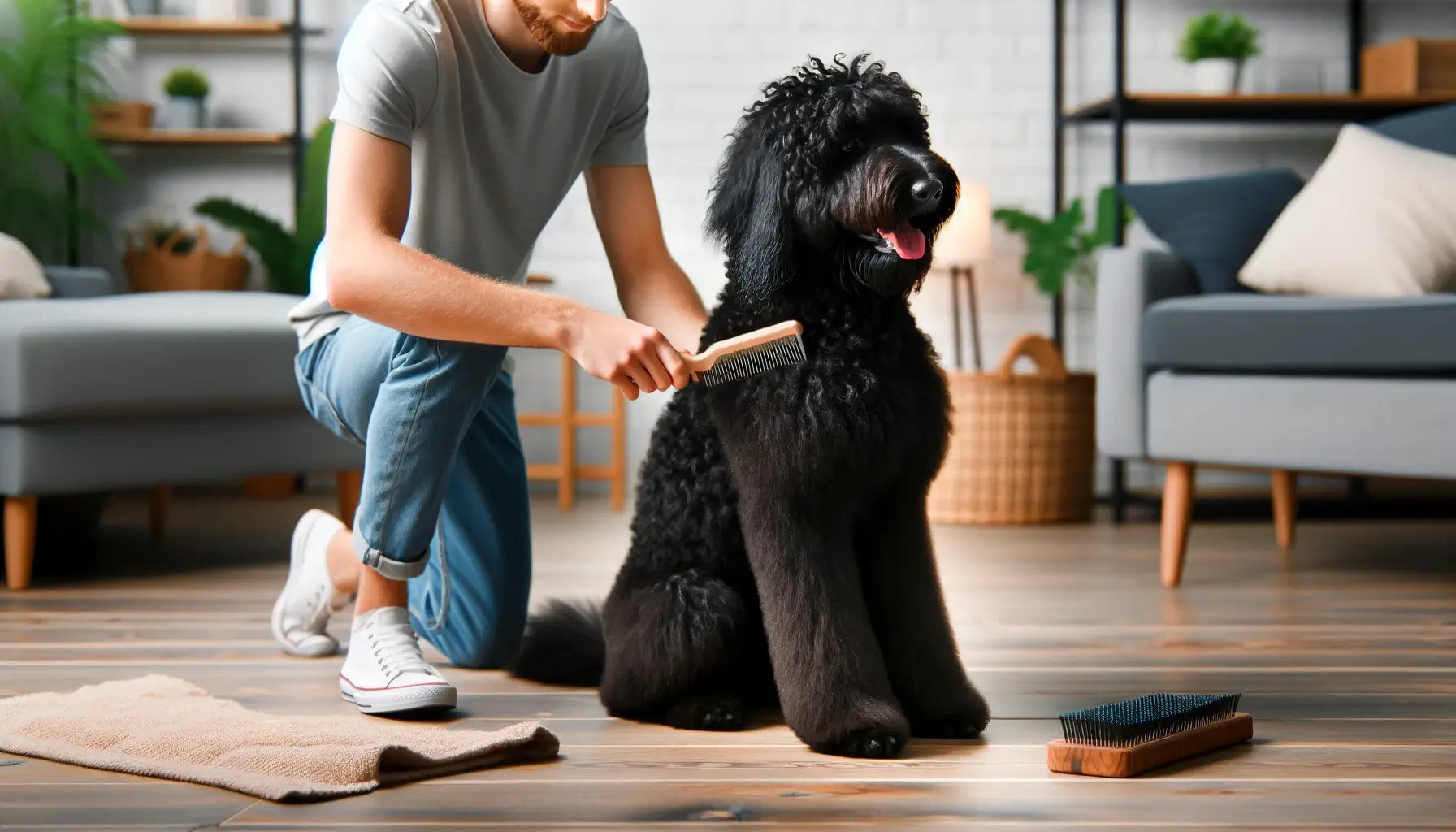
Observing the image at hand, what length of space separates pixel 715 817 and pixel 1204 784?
472mm

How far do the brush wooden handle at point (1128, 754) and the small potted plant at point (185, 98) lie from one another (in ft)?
11.5

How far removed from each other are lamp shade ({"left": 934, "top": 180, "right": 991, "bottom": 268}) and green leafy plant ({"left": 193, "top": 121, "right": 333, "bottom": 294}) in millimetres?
1761

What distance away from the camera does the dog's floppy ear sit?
4.51ft

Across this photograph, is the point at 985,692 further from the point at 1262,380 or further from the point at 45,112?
the point at 45,112

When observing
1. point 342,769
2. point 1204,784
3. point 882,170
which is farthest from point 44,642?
point 1204,784

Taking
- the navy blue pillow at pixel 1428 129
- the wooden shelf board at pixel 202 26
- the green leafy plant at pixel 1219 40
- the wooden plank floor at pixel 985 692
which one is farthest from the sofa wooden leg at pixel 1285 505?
the wooden shelf board at pixel 202 26

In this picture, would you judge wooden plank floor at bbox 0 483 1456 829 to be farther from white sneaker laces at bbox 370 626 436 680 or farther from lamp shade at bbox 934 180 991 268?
lamp shade at bbox 934 180 991 268

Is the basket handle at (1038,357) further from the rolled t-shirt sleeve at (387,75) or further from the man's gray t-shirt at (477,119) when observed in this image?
the rolled t-shirt sleeve at (387,75)

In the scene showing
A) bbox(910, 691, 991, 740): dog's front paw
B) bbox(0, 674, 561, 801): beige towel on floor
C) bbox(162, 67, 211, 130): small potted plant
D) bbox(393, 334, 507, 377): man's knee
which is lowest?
bbox(910, 691, 991, 740): dog's front paw

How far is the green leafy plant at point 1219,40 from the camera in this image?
3775 millimetres

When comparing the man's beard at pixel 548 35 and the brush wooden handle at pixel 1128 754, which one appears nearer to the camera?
the brush wooden handle at pixel 1128 754

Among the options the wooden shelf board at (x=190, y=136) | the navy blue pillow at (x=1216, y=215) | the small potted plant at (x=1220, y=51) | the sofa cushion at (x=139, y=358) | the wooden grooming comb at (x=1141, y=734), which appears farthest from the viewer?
the wooden shelf board at (x=190, y=136)

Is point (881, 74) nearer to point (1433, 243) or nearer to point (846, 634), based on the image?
point (846, 634)

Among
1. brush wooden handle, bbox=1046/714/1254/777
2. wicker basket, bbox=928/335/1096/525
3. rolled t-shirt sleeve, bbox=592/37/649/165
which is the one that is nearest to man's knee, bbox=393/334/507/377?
rolled t-shirt sleeve, bbox=592/37/649/165
